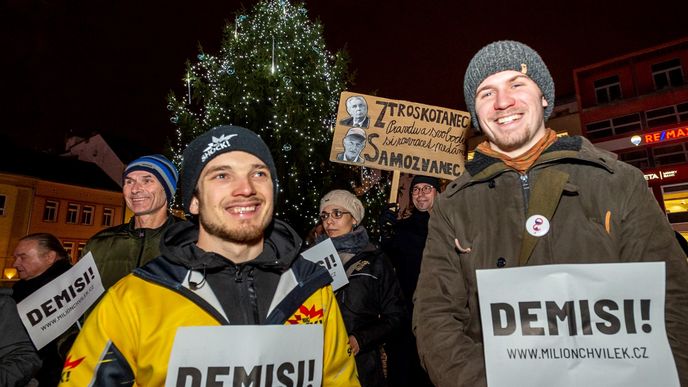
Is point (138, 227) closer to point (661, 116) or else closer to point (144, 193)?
point (144, 193)

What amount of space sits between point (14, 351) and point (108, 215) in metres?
33.7

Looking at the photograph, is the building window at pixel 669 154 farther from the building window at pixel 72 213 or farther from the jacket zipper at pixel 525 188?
the building window at pixel 72 213

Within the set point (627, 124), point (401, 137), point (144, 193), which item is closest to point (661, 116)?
point (627, 124)

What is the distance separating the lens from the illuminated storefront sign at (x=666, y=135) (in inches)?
1060

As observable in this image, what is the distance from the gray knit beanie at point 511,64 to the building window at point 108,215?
3549 centimetres

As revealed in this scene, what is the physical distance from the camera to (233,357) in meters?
1.54

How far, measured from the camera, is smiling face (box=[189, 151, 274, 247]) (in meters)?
2.00

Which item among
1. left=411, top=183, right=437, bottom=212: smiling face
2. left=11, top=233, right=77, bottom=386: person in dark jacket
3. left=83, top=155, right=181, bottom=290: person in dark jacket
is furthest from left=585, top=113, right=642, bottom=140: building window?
left=11, top=233, right=77, bottom=386: person in dark jacket

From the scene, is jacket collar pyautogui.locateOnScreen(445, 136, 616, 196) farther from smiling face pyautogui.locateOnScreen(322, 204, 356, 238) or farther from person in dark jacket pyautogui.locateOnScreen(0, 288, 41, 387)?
person in dark jacket pyautogui.locateOnScreen(0, 288, 41, 387)

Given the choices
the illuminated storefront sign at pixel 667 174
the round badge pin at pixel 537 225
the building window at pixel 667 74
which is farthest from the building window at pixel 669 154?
the round badge pin at pixel 537 225

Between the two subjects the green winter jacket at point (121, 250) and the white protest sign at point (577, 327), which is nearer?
the white protest sign at point (577, 327)

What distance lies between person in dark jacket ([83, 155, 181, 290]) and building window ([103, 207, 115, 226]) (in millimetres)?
32938

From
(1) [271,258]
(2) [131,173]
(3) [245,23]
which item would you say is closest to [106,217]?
(3) [245,23]

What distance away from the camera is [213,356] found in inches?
59.9
